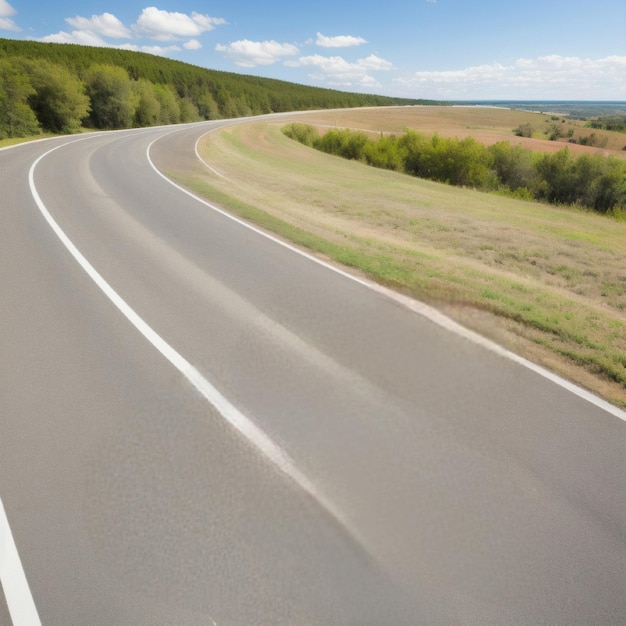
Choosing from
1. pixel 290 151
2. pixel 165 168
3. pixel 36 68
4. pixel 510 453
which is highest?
pixel 36 68

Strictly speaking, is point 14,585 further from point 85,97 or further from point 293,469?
point 85,97

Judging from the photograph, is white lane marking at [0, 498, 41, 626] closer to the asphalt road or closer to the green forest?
the asphalt road

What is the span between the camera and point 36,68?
42.8m

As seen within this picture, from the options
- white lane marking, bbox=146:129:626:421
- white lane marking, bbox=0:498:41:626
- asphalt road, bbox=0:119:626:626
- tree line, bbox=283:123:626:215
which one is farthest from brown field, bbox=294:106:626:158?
white lane marking, bbox=0:498:41:626

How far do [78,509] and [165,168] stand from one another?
72.1 ft

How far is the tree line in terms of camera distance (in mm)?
29828

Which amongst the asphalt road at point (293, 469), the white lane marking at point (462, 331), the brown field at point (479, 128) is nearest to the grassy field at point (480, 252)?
the white lane marking at point (462, 331)

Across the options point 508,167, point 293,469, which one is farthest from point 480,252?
point 508,167

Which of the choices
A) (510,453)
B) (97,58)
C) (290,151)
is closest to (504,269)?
(510,453)

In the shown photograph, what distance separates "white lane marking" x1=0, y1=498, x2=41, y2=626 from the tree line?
2911 centimetres

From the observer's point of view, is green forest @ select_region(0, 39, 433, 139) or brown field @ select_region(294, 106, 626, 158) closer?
green forest @ select_region(0, 39, 433, 139)

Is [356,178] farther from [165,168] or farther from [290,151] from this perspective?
[290,151]

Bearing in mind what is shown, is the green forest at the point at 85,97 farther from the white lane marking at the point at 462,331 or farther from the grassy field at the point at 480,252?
the white lane marking at the point at 462,331

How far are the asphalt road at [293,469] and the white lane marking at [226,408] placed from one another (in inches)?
1.0
